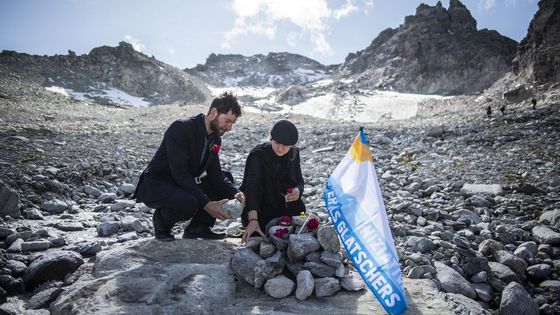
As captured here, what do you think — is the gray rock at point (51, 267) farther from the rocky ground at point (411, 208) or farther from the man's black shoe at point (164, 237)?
the man's black shoe at point (164, 237)

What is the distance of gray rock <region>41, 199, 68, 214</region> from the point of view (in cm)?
578

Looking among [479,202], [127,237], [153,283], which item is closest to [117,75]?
[127,237]

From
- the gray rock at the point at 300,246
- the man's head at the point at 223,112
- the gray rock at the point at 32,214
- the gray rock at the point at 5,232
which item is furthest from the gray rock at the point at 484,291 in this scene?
the gray rock at the point at 32,214

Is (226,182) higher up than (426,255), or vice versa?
(226,182)

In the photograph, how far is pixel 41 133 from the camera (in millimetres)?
10828

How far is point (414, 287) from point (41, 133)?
40.5ft

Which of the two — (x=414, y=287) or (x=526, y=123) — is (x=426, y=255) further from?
(x=526, y=123)

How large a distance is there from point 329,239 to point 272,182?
4.48 feet

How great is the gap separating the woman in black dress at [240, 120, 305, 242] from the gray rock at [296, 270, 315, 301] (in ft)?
3.73

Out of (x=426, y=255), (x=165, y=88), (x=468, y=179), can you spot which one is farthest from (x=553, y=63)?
(x=165, y=88)

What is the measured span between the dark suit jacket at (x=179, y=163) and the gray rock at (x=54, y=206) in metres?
2.82

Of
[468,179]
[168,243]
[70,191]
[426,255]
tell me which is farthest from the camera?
[468,179]

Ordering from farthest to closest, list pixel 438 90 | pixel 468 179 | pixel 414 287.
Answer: pixel 438 90
pixel 468 179
pixel 414 287

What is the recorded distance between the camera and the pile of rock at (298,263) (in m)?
3.06
